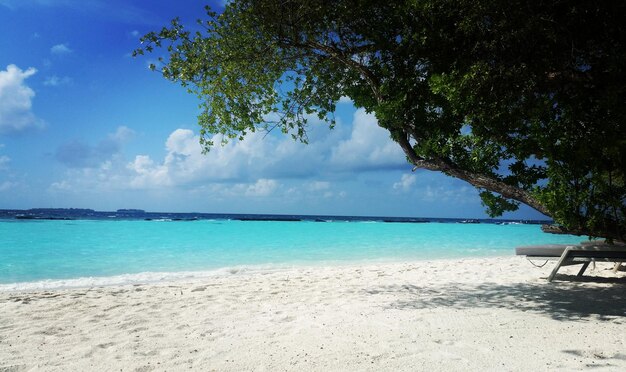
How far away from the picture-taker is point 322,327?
20.5 ft

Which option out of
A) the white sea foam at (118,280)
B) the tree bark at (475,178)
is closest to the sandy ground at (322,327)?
the white sea foam at (118,280)

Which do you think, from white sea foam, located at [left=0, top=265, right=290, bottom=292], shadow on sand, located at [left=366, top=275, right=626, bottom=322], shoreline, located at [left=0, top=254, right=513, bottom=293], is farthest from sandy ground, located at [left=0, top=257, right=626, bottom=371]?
white sea foam, located at [left=0, top=265, right=290, bottom=292]

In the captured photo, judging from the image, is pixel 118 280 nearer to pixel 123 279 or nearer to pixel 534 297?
pixel 123 279

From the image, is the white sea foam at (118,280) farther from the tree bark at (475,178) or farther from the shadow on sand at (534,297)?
the tree bark at (475,178)

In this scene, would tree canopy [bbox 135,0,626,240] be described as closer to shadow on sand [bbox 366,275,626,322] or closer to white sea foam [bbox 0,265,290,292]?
shadow on sand [bbox 366,275,626,322]

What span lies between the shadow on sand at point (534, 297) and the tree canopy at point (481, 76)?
1.39m

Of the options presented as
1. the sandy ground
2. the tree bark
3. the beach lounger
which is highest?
the tree bark

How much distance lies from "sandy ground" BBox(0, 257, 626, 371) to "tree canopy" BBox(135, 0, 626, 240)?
71.6 inches

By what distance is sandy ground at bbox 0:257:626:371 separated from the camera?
4.79 metres

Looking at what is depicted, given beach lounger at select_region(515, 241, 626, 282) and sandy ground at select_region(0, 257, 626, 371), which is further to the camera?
beach lounger at select_region(515, 241, 626, 282)

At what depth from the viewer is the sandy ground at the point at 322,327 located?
15.7ft

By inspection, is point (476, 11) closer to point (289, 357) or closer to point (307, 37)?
point (307, 37)

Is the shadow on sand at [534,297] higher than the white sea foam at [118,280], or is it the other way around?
the shadow on sand at [534,297]

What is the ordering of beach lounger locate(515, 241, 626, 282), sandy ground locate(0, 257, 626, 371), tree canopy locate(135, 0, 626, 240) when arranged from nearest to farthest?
sandy ground locate(0, 257, 626, 371) → tree canopy locate(135, 0, 626, 240) → beach lounger locate(515, 241, 626, 282)
